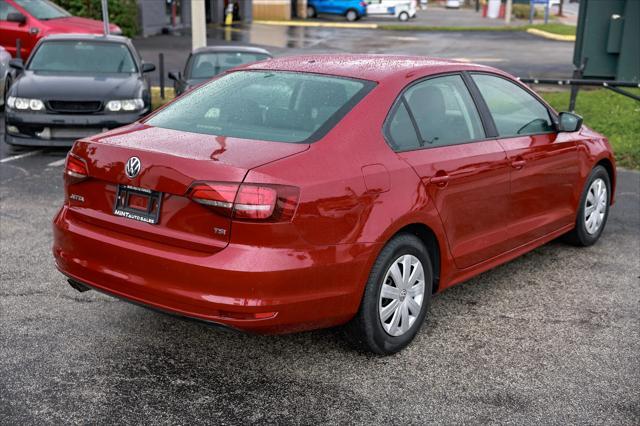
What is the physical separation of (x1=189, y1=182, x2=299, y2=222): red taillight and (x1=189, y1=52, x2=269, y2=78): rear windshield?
27.9ft

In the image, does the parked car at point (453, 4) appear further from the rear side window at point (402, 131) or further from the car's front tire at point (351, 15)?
the rear side window at point (402, 131)

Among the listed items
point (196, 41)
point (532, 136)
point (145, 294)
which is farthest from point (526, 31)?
point (145, 294)

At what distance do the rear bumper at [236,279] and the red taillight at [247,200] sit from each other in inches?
6.4

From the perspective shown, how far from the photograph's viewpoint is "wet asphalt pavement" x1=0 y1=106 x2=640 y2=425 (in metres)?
3.97

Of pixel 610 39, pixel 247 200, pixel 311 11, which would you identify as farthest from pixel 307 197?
pixel 311 11

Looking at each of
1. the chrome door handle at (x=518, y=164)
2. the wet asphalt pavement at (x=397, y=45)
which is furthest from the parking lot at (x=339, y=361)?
the wet asphalt pavement at (x=397, y=45)

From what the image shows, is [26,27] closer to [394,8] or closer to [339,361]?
[339,361]

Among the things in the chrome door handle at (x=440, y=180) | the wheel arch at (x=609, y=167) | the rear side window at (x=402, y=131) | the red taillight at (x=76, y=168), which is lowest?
the wheel arch at (x=609, y=167)

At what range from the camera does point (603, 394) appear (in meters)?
4.21

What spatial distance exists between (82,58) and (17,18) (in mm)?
6150

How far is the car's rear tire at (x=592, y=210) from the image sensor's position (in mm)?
6609

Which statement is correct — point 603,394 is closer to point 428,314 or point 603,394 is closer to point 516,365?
point 516,365

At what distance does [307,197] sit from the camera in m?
4.00

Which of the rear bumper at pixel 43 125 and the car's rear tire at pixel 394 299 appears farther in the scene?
the rear bumper at pixel 43 125
